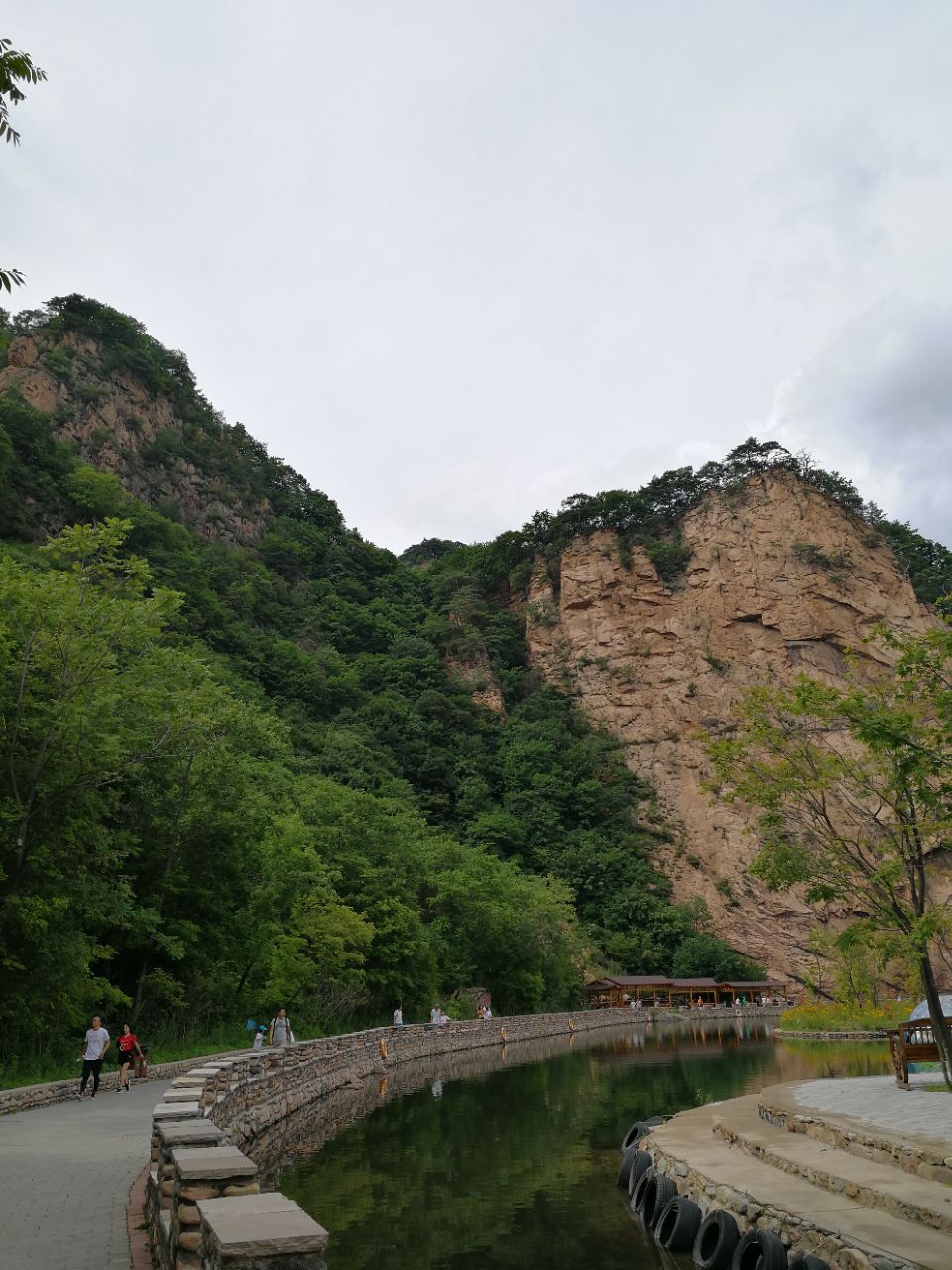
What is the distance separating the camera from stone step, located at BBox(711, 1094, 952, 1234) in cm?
865

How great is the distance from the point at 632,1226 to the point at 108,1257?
691 cm

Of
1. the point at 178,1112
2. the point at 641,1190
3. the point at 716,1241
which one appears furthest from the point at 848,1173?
the point at 178,1112

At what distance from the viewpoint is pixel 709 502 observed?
86.8 metres

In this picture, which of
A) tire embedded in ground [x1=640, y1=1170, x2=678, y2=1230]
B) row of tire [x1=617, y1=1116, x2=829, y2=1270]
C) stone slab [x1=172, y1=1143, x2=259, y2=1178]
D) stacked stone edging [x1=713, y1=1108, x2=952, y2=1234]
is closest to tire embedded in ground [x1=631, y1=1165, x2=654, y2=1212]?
row of tire [x1=617, y1=1116, x2=829, y2=1270]

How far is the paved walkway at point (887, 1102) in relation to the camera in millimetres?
11938

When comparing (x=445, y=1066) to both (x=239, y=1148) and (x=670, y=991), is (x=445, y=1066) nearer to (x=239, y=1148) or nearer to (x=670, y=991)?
(x=239, y=1148)

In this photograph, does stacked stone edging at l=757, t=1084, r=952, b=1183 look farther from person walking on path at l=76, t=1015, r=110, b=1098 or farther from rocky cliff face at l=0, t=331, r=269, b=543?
rocky cliff face at l=0, t=331, r=269, b=543

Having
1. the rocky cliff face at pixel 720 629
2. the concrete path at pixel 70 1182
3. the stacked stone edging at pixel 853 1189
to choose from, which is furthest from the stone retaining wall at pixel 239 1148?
the rocky cliff face at pixel 720 629

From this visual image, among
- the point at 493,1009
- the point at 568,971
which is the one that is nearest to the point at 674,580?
the point at 568,971

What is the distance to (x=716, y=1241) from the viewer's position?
32.0 ft

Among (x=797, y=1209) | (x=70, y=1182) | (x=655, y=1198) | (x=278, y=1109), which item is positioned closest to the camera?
(x=797, y=1209)

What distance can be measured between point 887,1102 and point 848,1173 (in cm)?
574

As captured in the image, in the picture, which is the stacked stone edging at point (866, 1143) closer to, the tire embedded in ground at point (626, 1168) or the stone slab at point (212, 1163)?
the tire embedded in ground at point (626, 1168)

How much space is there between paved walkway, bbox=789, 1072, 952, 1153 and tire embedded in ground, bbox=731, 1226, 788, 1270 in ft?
7.79
